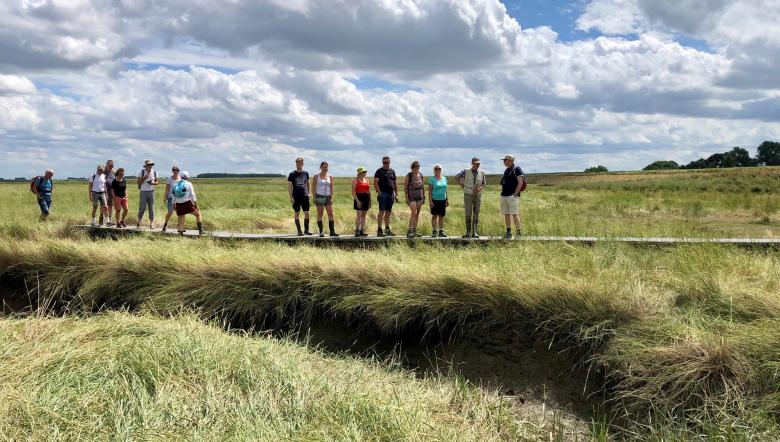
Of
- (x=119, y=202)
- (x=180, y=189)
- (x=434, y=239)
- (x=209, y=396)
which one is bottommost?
(x=209, y=396)

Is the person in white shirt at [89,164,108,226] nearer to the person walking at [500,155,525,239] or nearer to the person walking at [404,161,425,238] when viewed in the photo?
the person walking at [404,161,425,238]

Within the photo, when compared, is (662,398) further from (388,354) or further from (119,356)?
(119,356)

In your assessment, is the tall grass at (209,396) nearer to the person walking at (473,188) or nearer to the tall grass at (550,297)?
the tall grass at (550,297)

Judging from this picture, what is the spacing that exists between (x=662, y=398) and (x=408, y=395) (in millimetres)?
2432

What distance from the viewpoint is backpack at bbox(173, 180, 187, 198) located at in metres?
13.9

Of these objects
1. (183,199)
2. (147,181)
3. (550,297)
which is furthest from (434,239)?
(147,181)

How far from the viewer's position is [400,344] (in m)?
7.74

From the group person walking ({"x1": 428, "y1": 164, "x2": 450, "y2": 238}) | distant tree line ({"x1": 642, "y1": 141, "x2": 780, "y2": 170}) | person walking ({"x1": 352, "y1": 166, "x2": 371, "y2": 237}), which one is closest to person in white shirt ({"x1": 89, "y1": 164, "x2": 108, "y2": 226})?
person walking ({"x1": 352, "y1": 166, "x2": 371, "y2": 237})

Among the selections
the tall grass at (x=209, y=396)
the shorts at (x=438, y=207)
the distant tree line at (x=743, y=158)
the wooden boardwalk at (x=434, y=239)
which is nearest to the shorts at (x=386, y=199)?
the wooden boardwalk at (x=434, y=239)

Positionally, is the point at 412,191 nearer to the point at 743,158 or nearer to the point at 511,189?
the point at 511,189

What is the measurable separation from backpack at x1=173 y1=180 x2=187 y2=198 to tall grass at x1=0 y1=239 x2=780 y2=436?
9.12 feet

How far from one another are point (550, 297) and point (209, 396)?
4141 mm

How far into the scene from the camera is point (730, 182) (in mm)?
55438

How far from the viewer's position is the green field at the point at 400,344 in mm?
4574
